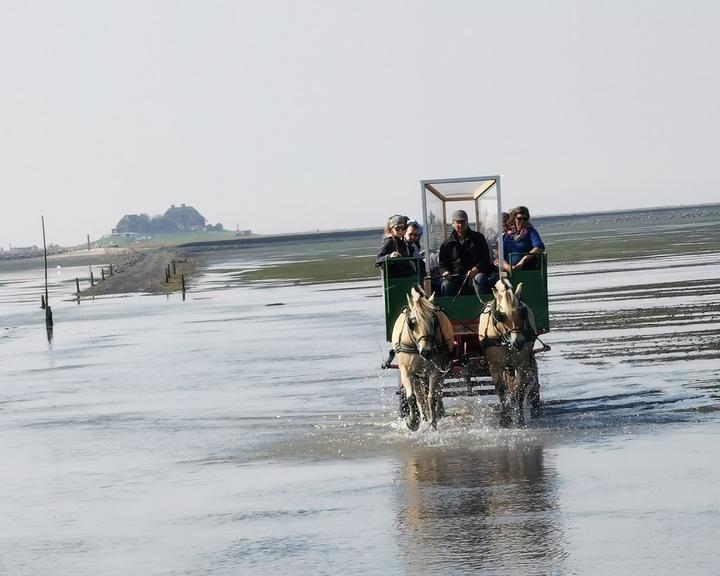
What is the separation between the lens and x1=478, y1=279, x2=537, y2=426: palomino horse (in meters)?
17.4

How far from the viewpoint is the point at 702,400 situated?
19344 mm

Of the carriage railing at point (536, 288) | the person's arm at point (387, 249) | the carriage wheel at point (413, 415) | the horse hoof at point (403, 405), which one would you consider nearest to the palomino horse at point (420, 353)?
the carriage wheel at point (413, 415)

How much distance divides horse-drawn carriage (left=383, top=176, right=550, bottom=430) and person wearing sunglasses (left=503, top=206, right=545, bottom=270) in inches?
4.3

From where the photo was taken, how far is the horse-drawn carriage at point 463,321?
57.6 feet

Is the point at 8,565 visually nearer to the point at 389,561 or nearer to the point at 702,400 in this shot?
the point at 389,561

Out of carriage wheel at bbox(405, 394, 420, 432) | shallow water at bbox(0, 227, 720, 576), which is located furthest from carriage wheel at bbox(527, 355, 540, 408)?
carriage wheel at bbox(405, 394, 420, 432)

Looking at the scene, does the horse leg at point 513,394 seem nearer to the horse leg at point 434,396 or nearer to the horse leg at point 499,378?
the horse leg at point 499,378

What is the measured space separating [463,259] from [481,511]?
689 cm

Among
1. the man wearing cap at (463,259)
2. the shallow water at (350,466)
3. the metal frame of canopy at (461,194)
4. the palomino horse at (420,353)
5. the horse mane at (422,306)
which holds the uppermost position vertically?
the metal frame of canopy at (461,194)

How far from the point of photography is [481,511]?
1267 centimetres

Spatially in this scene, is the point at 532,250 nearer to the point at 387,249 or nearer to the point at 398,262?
the point at 398,262

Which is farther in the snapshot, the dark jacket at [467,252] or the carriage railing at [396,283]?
the carriage railing at [396,283]

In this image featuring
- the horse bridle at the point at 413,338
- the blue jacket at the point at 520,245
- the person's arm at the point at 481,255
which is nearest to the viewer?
the horse bridle at the point at 413,338

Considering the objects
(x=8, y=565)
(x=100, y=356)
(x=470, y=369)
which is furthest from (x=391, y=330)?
(x=100, y=356)
